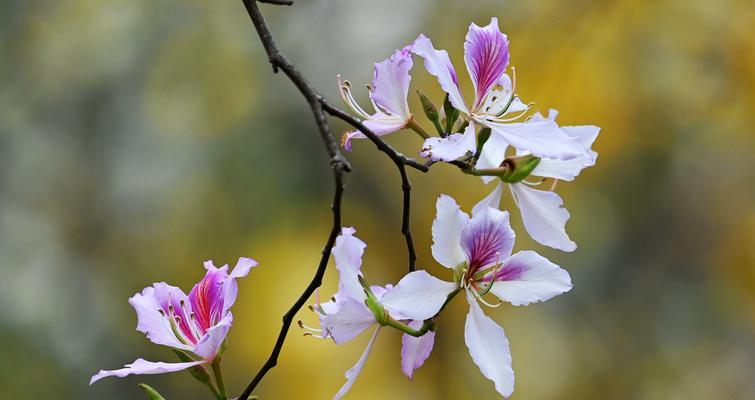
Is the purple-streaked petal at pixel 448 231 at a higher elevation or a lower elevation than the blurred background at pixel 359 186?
lower

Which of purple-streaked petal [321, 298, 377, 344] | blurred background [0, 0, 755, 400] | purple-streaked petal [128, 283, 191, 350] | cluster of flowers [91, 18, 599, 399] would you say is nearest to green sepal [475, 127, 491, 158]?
cluster of flowers [91, 18, 599, 399]

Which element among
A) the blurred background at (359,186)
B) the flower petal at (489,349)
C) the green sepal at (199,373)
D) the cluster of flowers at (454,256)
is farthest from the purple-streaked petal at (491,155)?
the blurred background at (359,186)

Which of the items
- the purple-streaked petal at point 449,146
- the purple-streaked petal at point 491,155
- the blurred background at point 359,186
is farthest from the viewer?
the blurred background at point 359,186

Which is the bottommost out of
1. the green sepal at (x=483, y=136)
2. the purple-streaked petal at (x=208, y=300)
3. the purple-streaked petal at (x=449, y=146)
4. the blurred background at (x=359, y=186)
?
the purple-streaked petal at (x=208, y=300)

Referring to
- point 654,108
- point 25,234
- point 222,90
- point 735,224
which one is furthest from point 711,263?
point 25,234

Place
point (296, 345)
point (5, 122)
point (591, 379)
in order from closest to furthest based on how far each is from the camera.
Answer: point (296, 345)
point (591, 379)
point (5, 122)

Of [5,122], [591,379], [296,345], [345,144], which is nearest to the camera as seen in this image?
[345,144]

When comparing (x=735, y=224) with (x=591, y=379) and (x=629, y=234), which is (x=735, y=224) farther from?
(x=591, y=379)

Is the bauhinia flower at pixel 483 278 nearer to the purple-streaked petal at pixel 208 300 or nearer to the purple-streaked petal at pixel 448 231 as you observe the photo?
the purple-streaked petal at pixel 448 231
